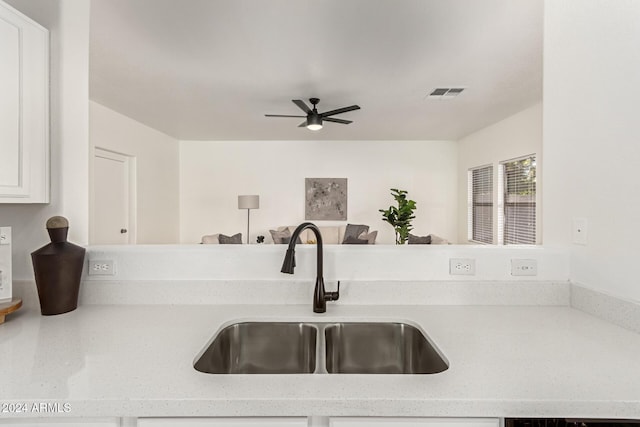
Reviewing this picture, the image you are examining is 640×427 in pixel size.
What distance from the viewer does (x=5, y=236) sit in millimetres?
1191

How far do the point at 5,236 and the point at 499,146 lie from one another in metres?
5.24

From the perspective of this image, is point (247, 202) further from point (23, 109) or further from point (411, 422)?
point (411, 422)

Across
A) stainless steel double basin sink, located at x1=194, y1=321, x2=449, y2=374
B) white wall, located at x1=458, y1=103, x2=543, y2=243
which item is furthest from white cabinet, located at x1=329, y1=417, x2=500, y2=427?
white wall, located at x1=458, y1=103, x2=543, y2=243

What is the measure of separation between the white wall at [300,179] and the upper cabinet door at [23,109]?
5214 mm

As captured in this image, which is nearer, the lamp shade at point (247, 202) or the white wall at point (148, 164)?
the white wall at point (148, 164)

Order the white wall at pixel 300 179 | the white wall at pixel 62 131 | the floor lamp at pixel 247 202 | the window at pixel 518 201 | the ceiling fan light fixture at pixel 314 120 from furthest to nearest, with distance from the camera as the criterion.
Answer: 1. the white wall at pixel 300 179
2. the floor lamp at pixel 247 202
3. the window at pixel 518 201
4. the ceiling fan light fixture at pixel 314 120
5. the white wall at pixel 62 131

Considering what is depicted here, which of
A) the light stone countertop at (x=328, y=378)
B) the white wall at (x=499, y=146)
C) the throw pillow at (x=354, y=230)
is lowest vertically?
the light stone countertop at (x=328, y=378)

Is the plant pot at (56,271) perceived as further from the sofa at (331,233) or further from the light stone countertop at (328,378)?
the sofa at (331,233)

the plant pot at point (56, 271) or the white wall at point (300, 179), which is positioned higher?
the white wall at point (300, 179)

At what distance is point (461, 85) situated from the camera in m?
→ 3.33

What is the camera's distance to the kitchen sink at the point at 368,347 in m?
1.20

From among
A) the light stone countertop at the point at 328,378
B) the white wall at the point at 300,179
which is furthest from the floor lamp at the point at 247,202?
the light stone countertop at the point at 328,378

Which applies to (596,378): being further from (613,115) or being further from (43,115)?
(43,115)

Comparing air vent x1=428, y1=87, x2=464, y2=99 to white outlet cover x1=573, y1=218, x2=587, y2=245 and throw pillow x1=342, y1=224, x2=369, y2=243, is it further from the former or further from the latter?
throw pillow x1=342, y1=224, x2=369, y2=243
